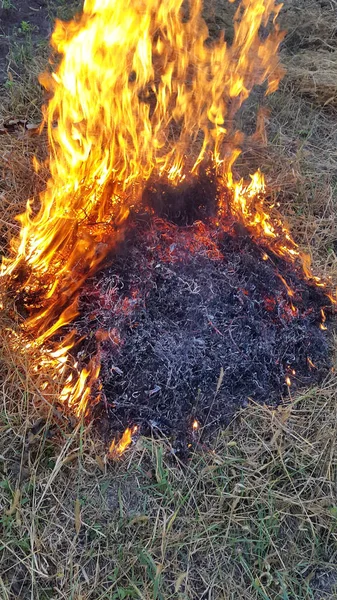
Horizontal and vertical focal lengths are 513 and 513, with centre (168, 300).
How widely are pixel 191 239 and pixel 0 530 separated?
1511 millimetres

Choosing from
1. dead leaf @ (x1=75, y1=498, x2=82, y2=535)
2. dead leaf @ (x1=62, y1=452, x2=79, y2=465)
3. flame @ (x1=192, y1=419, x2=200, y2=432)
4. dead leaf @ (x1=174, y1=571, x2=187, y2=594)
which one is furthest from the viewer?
flame @ (x1=192, y1=419, x2=200, y2=432)

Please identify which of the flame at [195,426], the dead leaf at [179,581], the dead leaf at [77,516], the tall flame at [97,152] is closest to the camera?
the dead leaf at [179,581]

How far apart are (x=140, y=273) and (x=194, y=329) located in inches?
14.6

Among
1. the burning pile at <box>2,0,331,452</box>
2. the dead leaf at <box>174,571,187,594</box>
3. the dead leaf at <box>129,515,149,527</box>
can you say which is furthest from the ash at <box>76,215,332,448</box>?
the dead leaf at <box>174,571,187,594</box>

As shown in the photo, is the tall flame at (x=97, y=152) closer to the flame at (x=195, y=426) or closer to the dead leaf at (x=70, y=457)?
the dead leaf at (x=70, y=457)

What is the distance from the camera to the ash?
86.4 inches

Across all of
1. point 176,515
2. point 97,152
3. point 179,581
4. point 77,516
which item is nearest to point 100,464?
point 77,516

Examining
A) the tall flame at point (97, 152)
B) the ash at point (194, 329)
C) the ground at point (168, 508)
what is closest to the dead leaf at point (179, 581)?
the ground at point (168, 508)

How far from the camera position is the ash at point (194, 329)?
2.19 m

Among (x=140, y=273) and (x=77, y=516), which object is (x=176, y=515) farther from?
(x=140, y=273)

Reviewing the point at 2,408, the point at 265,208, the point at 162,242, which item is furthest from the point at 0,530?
the point at 265,208

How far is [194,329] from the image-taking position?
2342 millimetres

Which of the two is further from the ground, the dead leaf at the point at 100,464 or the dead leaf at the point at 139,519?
the dead leaf at the point at 100,464

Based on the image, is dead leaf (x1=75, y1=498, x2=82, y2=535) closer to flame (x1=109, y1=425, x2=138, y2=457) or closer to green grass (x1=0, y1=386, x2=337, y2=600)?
green grass (x1=0, y1=386, x2=337, y2=600)
